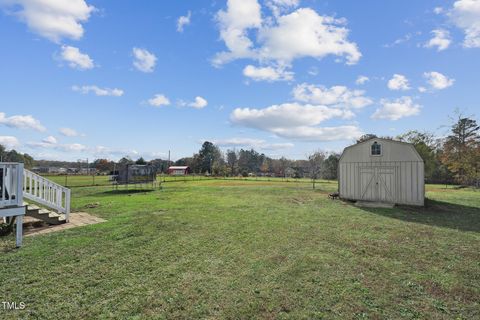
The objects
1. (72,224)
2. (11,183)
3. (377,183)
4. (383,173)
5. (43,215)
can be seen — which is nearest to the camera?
(11,183)

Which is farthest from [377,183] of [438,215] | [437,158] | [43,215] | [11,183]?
[437,158]

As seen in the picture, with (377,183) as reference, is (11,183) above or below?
above

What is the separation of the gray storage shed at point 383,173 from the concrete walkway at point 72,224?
1304cm

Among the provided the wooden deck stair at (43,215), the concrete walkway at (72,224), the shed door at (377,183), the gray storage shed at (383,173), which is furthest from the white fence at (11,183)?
the shed door at (377,183)

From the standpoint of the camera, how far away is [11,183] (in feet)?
19.7

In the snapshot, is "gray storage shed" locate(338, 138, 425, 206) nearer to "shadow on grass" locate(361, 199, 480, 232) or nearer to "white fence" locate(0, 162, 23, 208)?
"shadow on grass" locate(361, 199, 480, 232)

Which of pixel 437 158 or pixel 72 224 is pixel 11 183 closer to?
pixel 72 224

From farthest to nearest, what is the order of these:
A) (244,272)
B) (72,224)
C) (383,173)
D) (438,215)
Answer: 1. (383,173)
2. (438,215)
3. (72,224)
4. (244,272)

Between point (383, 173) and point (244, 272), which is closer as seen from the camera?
point (244, 272)

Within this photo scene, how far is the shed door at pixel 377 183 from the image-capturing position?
13.7 metres

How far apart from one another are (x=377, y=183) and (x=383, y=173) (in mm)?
634

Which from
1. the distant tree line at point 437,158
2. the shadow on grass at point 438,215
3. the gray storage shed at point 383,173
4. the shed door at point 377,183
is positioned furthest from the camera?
the distant tree line at point 437,158

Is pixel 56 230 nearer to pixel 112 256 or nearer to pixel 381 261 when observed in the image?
pixel 112 256

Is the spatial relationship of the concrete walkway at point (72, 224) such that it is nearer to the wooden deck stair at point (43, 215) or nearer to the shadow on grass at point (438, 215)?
the wooden deck stair at point (43, 215)
